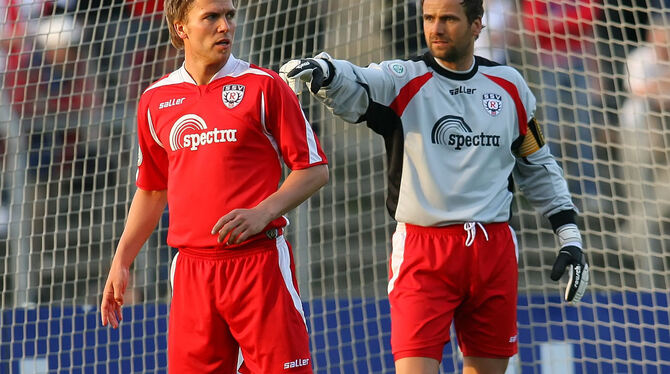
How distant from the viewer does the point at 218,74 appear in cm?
330

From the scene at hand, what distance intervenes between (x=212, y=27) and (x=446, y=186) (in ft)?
3.54

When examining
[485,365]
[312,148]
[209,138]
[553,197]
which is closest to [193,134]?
[209,138]

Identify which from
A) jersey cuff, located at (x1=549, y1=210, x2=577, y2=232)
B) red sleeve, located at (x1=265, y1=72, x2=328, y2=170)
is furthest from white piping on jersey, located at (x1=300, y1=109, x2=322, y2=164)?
jersey cuff, located at (x1=549, y1=210, x2=577, y2=232)

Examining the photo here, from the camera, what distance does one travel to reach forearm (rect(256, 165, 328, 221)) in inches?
119

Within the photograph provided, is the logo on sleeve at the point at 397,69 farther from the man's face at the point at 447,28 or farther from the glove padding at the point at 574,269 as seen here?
the glove padding at the point at 574,269

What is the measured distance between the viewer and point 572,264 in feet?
13.0

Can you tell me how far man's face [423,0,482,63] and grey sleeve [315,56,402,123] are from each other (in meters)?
0.22

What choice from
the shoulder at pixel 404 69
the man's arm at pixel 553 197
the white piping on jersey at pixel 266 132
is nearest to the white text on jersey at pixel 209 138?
the white piping on jersey at pixel 266 132

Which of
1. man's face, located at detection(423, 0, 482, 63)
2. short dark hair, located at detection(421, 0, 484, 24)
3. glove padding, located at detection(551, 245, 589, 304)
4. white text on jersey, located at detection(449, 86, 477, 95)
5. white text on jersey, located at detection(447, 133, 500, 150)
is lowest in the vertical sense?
glove padding, located at detection(551, 245, 589, 304)

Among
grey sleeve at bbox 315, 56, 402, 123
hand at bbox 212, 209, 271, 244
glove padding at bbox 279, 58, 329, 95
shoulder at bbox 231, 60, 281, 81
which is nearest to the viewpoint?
hand at bbox 212, 209, 271, 244

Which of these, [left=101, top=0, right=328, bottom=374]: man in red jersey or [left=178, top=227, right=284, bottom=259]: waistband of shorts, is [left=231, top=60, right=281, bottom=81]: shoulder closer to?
[left=101, top=0, right=328, bottom=374]: man in red jersey

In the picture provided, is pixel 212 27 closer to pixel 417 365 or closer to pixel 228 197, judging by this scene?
pixel 228 197

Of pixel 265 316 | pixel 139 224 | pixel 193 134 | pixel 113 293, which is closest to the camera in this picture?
pixel 265 316

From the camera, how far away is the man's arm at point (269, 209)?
9.50 feet
